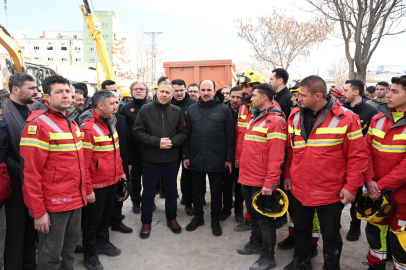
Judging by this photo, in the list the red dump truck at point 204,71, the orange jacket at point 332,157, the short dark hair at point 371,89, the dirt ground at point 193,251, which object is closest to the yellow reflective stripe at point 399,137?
the orange jacket at point 332,157

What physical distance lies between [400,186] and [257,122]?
1632 millimetres

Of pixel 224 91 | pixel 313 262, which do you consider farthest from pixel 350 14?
pixel 313 262

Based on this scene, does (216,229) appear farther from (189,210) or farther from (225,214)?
(189,210)

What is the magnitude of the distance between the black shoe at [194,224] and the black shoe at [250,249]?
934 millimetres

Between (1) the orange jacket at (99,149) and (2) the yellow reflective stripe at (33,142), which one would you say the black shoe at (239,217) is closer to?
(1) the orange jacket at (99,149)

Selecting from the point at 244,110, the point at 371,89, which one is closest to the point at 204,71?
the point at 371,89

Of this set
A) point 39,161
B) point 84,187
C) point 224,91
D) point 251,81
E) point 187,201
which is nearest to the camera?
point 39,161

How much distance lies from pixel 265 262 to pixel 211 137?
6.22 feet

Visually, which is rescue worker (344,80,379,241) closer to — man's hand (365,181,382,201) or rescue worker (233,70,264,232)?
man's hand (365,181,382,201)

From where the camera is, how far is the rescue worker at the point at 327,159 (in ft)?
8.69

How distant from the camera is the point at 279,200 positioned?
10.5 feet

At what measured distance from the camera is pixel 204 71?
9945 millimetres

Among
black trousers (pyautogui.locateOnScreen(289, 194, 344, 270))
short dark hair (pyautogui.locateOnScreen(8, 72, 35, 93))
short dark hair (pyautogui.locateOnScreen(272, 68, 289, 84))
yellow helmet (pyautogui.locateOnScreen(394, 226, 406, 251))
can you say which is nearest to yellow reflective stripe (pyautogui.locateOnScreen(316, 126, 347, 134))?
black trousers (pyautogui.locateOnScreen(289, 194, 344, 270))

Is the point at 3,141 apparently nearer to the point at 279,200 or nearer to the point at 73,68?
the point at 279,200
